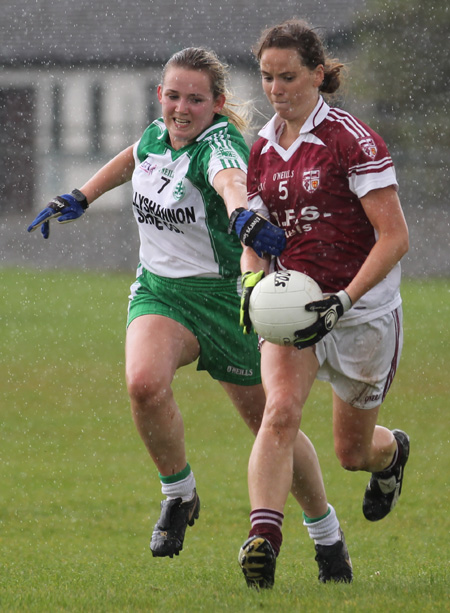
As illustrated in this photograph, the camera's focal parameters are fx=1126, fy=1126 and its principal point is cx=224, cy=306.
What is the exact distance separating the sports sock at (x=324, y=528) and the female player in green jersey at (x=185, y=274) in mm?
77

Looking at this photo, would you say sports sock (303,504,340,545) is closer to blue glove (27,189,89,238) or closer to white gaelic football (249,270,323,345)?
white gaelic football (249,270,323,345)

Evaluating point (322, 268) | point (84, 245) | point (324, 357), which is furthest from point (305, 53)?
point (84, 245)

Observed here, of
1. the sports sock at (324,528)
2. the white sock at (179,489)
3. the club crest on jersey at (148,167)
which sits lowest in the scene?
the sports sock at (324,528)

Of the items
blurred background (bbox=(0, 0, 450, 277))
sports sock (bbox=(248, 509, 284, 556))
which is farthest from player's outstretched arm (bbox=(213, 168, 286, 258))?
blurred background (bbox=(0, 0, 450, 277))

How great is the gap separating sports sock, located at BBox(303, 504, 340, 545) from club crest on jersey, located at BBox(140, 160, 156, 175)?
1.82 metres

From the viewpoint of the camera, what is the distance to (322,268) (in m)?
4.71

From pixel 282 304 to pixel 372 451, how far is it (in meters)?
1.28

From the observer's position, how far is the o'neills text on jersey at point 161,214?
17.5 feet

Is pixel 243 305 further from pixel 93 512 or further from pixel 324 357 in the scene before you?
pixel 93 512

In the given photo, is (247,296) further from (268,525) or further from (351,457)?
(351,457)

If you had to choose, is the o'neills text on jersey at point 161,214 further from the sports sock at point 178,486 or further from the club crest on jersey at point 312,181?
the sports sock at point 178,486

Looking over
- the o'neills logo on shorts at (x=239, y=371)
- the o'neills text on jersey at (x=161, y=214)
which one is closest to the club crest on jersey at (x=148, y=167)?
the o'neills text on jersey at (x=161, y=214)

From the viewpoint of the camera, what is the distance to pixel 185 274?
17.9ft

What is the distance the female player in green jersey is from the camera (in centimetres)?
531
